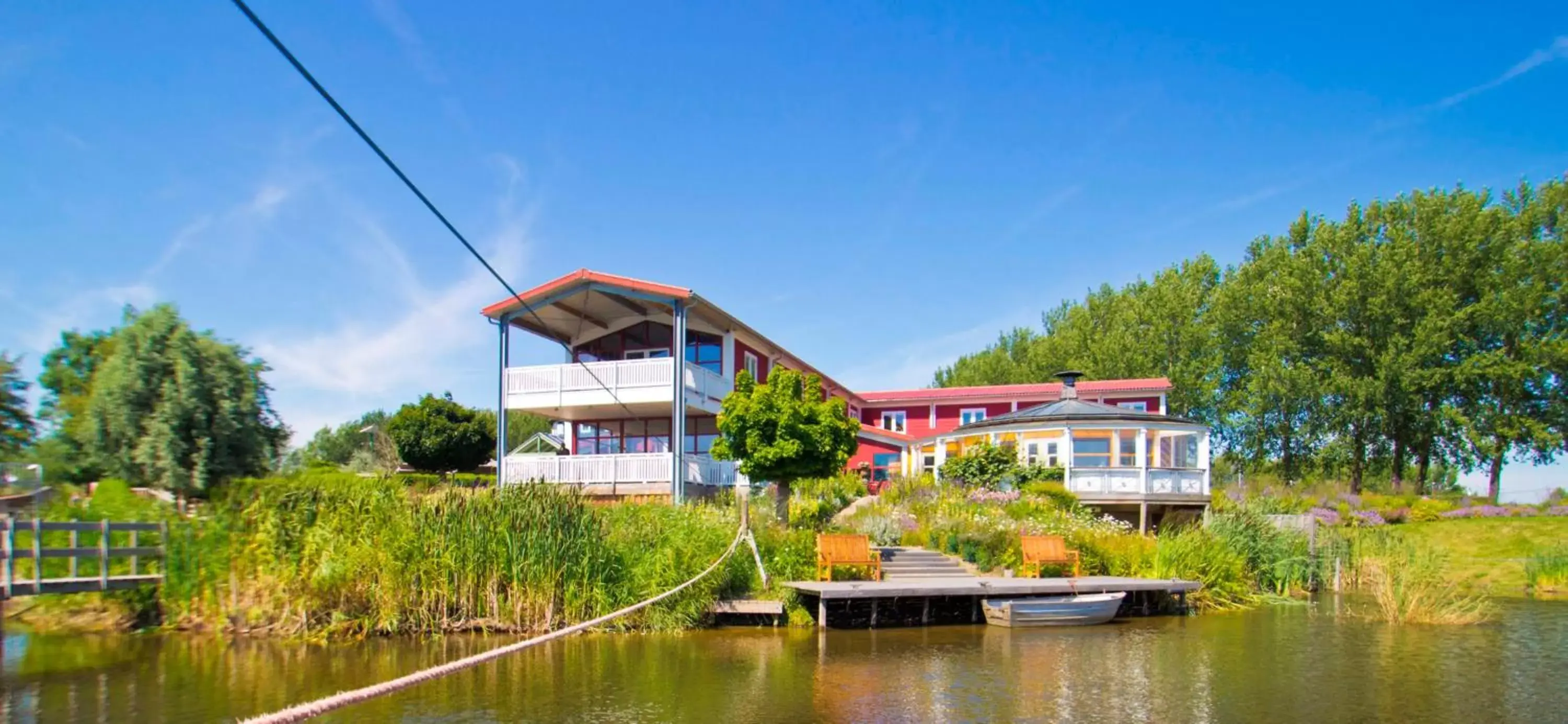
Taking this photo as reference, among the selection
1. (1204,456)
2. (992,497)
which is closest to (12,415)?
(992,497)

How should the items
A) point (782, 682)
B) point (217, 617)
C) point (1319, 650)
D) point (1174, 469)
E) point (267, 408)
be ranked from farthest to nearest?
point (1174, 469) < point (267, 408) < point (217, 617) < point (1319, 650) < point (782, 682)

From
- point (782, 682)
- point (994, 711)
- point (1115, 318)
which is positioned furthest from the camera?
point (1115, 318)

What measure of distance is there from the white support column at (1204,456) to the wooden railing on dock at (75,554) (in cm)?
2625

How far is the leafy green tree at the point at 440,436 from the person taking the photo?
4178 cm

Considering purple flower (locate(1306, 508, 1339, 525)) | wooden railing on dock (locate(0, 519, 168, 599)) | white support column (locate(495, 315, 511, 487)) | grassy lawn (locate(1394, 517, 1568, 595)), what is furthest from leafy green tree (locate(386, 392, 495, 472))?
grassy lawn (locate(1394, 517, 1568, 595))

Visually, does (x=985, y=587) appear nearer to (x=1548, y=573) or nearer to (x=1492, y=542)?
(x=1548, y=573)

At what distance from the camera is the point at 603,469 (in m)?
27.8

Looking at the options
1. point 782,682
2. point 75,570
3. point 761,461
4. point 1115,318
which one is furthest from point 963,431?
point 1115,318

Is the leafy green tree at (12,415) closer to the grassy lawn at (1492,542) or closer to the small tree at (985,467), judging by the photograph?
the small tree at (985,467)

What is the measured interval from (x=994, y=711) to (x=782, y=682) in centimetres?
307

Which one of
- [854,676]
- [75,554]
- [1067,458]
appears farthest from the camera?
[1067,458]

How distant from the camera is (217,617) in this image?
60.1 feet

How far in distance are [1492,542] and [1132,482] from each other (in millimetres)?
13285

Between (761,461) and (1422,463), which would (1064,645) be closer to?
(761,461)
